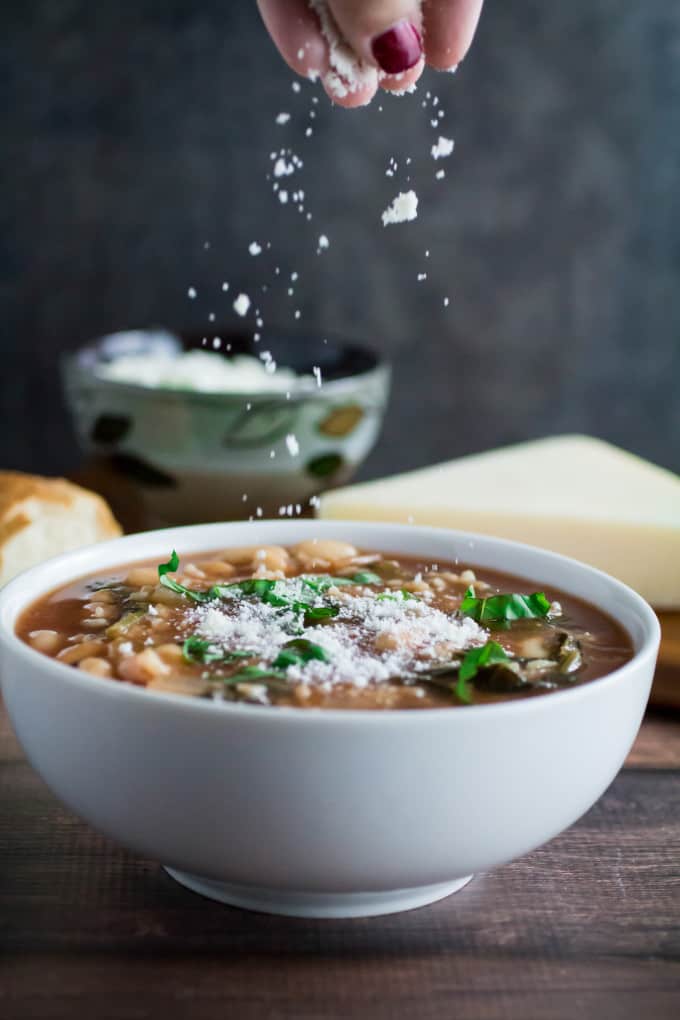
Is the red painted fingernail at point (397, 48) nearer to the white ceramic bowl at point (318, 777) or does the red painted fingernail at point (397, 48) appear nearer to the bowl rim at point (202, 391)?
the white ceramic bowl at point (318, 777)

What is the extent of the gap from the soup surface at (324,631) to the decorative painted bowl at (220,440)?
93 cm

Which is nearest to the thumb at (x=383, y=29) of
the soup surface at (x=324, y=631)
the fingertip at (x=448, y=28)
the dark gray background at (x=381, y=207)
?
the fingertip at (x=448, y=28)

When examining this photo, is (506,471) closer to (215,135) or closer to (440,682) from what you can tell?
(440,682)

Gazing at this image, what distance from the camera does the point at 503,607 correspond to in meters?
1.50

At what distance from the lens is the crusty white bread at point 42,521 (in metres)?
2.26

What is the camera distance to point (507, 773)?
1.16 metres

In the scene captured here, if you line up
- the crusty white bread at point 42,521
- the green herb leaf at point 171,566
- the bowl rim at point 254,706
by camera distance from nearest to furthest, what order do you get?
the bowl rim at point 254,706 < the green herb leaf at point 171,566 < the crusty white bread at point 42,521

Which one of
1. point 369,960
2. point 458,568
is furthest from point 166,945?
point 458,568

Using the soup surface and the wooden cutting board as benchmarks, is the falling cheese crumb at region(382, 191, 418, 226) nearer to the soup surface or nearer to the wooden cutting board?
the soup surface

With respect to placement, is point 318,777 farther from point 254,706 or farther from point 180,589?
point 180,589

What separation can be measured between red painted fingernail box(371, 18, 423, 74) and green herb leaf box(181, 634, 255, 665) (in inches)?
31.4

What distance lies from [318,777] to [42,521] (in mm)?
1330

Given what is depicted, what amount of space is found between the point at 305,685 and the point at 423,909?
298mm

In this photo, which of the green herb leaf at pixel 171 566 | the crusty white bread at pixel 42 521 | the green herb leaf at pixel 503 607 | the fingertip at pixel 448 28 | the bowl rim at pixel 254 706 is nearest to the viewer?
the bowl rim at pixel 254 706
